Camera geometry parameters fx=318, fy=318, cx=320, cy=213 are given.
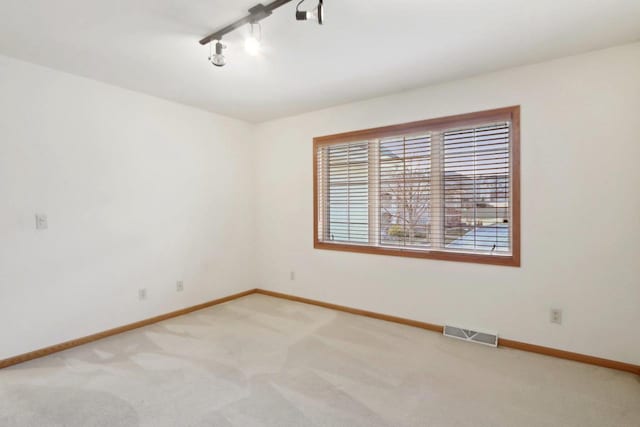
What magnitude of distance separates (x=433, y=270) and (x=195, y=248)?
2.75m

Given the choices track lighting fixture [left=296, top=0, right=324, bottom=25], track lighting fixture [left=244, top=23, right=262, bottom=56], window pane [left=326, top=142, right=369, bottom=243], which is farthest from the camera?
window pane [left=326, top=142, right=369, bottom=243]

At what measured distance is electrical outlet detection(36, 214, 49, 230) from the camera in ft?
8.76

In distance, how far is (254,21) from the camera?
78.6 inches

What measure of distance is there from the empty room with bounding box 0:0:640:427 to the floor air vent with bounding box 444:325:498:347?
2 centimetres

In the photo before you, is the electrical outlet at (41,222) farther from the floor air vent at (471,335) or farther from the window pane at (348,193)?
the floor air vent at (471,335)

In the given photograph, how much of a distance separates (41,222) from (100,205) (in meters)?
0.46


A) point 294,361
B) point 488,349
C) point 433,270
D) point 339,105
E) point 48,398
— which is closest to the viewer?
point 48,398

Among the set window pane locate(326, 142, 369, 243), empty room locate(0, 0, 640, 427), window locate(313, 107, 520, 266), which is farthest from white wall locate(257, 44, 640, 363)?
window pane locate(326, 142, 369, 243)

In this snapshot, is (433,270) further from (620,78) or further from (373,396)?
(620,78)

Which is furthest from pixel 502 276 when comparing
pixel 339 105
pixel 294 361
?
pixel 339 105

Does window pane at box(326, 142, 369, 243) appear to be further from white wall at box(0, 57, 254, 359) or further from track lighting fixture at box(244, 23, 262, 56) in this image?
track lighting fixture at box(244, 23, 262, 56)

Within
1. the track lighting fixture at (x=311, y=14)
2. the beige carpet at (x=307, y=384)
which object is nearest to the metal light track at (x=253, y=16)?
the track lighting fixture at (x=311, y=14)

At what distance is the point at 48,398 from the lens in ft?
6.84

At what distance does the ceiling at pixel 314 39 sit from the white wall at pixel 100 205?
1.11ft
